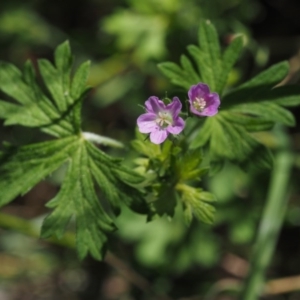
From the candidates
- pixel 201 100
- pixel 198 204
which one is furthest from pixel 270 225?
pixel 201 100

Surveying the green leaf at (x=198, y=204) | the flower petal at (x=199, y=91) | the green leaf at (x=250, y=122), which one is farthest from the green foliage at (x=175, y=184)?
the flower petal at (x=199, y=91)

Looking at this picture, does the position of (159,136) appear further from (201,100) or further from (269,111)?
(269,111)

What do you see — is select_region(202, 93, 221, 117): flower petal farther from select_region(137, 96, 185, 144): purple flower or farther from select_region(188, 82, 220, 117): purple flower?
select_region(137, 96, 185, 144): purple flower

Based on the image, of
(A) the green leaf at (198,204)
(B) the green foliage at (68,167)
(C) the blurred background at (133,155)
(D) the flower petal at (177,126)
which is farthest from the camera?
(C) the blurred background at (133,155)

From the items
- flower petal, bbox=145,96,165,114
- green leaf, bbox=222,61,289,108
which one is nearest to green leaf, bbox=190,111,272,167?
green leaf, bbox=222,61,289,108

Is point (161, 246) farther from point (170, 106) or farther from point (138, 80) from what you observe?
point (170, 106)

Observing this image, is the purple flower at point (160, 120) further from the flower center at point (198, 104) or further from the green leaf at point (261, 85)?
the green leaf at point (261, 85)
